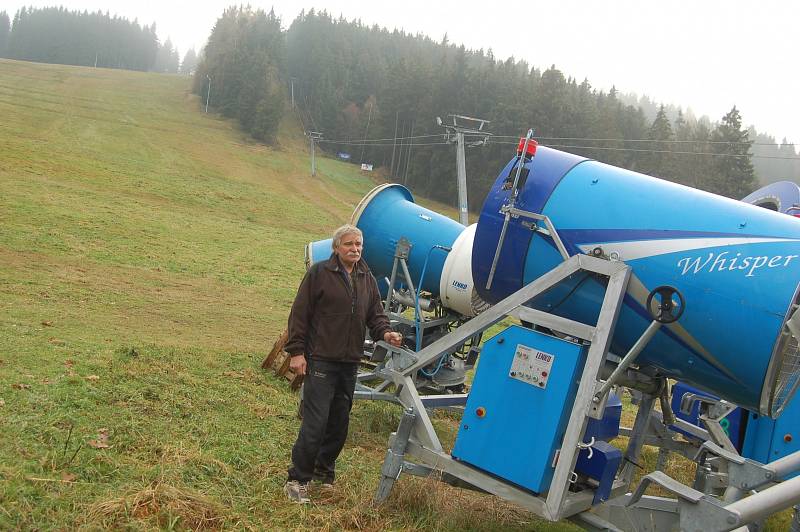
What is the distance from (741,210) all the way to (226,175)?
1536 inches

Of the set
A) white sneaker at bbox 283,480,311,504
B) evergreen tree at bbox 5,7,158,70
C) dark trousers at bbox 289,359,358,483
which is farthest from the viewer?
evergreen tree at bbox 5,7,158,70

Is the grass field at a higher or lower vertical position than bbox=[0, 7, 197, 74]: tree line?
lower

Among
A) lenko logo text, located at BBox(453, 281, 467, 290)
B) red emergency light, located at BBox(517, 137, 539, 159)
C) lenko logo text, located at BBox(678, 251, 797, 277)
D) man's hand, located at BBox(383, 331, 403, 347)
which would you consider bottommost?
man's hand, located at BBox(383, 331, 403, 347)

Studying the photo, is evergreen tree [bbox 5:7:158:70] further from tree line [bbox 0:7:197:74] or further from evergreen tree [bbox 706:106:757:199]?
evergreen tree [bbox 706:106:757:199]

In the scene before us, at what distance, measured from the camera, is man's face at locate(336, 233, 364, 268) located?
521 cm

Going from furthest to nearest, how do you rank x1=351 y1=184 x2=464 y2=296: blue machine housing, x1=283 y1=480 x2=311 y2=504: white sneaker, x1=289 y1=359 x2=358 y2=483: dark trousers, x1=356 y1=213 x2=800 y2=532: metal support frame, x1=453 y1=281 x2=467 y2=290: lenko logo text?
x1=351 y1=184 x2=464 y2=296: blue machine housing
x1=453 y1=281 x2=467 y2=290: lenko logo text
x1=289 y1=359 x2=358 y2=483: dark trousers
x1=283 y1=480 x2=311 y2=504: white sneaker
x1=356 y1=213 x2=800 y2=532: metal support frame

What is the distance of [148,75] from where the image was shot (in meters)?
96.5

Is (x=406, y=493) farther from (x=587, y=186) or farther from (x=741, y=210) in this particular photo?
(x=741, y=210)

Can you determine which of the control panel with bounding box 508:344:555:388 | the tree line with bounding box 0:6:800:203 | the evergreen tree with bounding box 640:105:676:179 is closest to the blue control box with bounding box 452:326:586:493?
the control panel with bounding box 508:344:555:388

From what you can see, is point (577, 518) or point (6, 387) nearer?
point (577, 518)

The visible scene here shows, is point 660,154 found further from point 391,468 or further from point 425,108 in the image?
point 391,468

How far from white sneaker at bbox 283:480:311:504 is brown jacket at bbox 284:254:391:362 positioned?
0.93 metres

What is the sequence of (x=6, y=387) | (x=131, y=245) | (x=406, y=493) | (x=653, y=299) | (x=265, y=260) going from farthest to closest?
(x=265, y=260), (x=131, y=245), (x=6, y=387), (x=406, y=493), (x=653, y=299)

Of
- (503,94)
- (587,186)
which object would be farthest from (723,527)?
(503,94)
